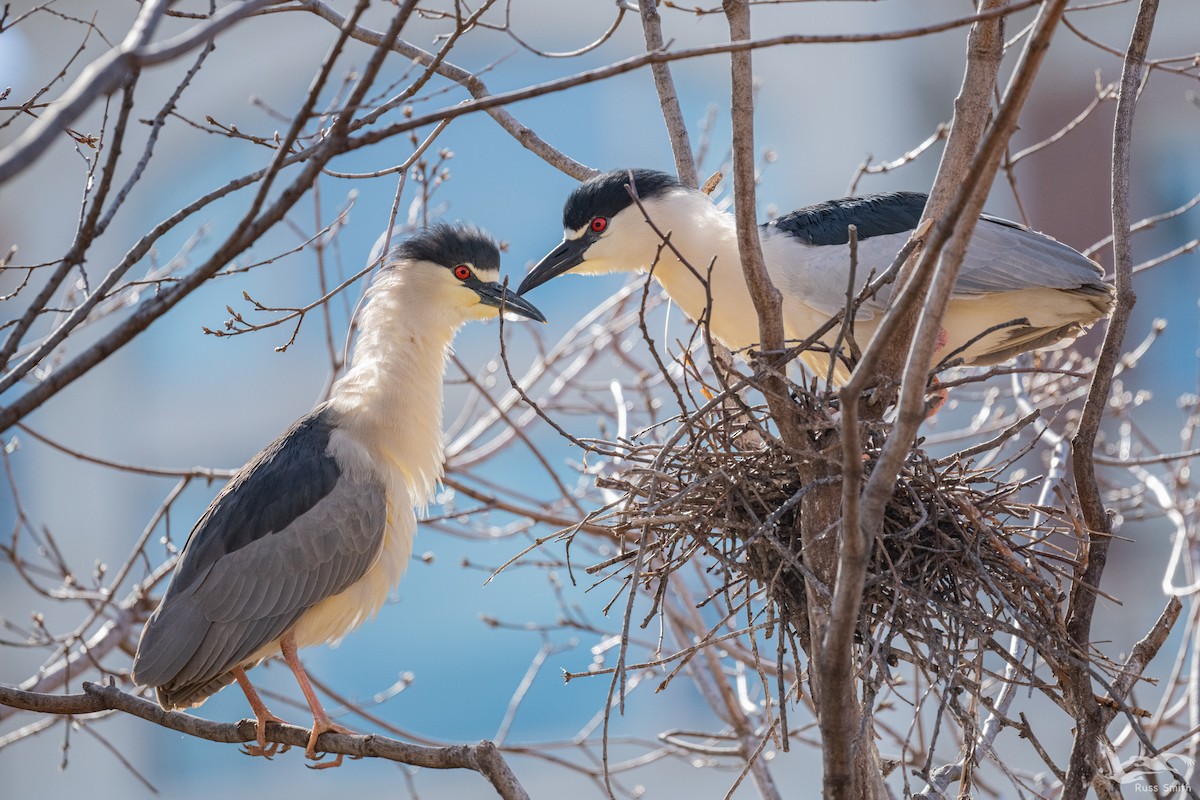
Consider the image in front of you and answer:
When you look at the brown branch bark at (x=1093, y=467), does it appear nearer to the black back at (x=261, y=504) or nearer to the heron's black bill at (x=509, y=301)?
the heron's black bill at (x=509, y=301)

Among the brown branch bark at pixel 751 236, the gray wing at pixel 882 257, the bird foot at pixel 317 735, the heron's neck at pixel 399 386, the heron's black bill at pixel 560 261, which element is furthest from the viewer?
the heron's black bill at pixel 560 261

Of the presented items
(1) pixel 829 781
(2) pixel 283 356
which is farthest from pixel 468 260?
(2) pixel 283 356

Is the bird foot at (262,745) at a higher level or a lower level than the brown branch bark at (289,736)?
higher

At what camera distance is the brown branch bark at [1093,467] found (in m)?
2.38

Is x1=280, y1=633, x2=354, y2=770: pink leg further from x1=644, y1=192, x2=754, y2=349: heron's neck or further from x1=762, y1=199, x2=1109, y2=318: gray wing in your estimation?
x1=762, y1=199, x2=1109, y2=318: gray wing

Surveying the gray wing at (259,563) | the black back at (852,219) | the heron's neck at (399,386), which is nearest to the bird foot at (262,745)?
→ the gray wing at (259,563)

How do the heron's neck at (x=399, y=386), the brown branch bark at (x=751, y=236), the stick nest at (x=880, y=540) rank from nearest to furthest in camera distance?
1. the brown branch bark at (x=751, y=236)
2. the stick nest at (x=880, y=540)
3. the heron's neck at (x=399, y=386)

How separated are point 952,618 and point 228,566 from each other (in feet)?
5.95

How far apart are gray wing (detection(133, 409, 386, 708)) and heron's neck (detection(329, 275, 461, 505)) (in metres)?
0.17

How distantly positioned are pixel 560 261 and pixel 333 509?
1.02m

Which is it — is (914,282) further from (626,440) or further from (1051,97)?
(1051,97)

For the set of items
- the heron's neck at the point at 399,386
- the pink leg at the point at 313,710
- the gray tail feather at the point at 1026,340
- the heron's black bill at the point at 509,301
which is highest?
the gray tail feather at the point at 1026,340

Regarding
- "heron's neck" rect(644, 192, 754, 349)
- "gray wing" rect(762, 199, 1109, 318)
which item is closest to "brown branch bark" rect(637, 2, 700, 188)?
"heron's neck" rect(644, 192, 754, 349)

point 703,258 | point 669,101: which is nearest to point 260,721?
point 703,258
